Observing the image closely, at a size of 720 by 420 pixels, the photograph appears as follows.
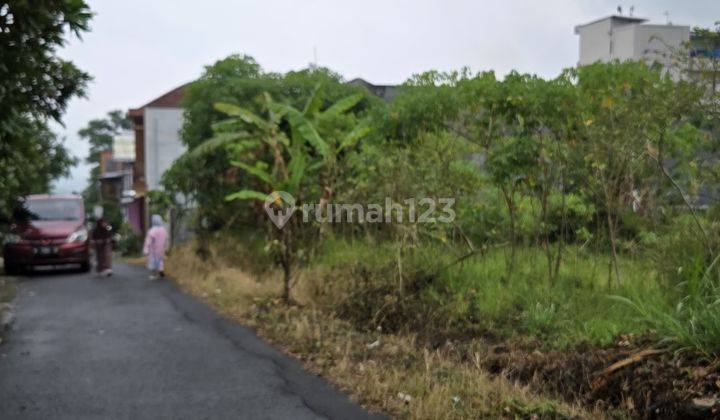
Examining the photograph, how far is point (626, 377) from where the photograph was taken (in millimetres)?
5512

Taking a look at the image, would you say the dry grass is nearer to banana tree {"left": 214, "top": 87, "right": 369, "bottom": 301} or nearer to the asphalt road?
the asphalt road

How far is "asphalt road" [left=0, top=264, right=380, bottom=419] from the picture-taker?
5.86 m

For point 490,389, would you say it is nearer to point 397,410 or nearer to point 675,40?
point 397,410

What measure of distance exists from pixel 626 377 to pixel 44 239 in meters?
15.1

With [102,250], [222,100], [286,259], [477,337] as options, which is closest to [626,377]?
[477,337]

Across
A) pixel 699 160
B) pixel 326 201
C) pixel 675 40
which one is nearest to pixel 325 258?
pixel 326 201

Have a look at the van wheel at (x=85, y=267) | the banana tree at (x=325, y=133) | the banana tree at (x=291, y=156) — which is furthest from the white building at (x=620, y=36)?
the van wheel at (x=85, y=267)

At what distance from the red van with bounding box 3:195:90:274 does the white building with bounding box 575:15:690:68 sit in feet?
63.9

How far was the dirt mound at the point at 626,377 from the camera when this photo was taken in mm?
4930

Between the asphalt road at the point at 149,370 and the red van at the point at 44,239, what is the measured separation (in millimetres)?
6067

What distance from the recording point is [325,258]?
38.9 feet

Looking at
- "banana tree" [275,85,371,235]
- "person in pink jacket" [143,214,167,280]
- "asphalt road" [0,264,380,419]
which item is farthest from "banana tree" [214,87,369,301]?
"person in pink jacket" [143,214,167,280]

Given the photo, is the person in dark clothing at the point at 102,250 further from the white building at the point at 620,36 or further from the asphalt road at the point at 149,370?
the white building at the point at 620,36

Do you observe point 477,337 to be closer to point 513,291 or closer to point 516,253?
point 513,291
